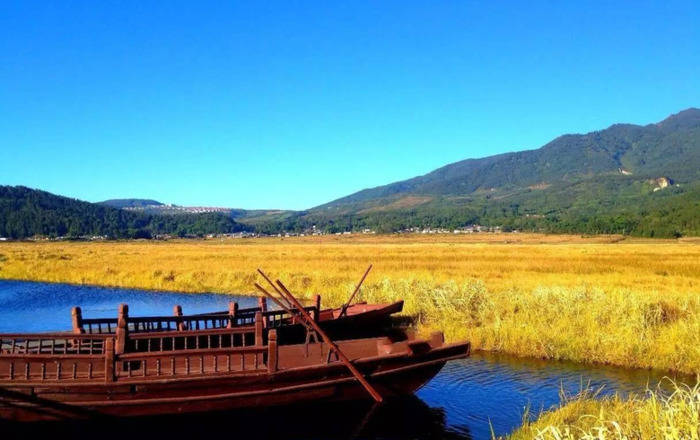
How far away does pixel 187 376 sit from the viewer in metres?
12.1

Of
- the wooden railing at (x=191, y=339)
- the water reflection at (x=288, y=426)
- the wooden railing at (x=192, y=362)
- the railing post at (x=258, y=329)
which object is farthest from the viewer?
the railing post at (x=258, y=329)

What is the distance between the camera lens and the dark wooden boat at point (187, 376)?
11.6 metres

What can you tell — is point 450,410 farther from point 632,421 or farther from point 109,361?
point 109,361

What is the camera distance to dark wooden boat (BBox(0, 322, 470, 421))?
38.2 feet

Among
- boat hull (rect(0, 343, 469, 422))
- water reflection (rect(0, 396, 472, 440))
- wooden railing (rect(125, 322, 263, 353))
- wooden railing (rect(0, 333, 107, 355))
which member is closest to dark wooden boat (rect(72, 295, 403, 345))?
wooden railing (rect(125, 322, 263, 353))

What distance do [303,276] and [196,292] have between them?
6.98m

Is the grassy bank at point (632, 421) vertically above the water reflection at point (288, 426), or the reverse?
the grassy bank at point (632, 421)

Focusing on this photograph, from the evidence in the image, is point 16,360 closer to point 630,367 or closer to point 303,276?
point 630,367

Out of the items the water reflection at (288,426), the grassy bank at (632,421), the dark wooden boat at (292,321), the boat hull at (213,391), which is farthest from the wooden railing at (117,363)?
the grassy bank at (632,421)

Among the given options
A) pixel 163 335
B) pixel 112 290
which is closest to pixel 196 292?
pixel 112 290

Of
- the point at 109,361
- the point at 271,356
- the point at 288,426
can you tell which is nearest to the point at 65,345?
the point at 109,361

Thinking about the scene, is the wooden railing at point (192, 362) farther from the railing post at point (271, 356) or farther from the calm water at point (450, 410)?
the calm water at point (450, 410)

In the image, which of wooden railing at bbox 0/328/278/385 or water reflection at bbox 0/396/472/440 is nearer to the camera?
wooden railing at bbox 0/328/278/385

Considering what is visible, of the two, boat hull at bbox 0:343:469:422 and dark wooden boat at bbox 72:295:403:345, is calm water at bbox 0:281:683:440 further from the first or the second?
dark wooden boat at bbox 72:295:403:345
